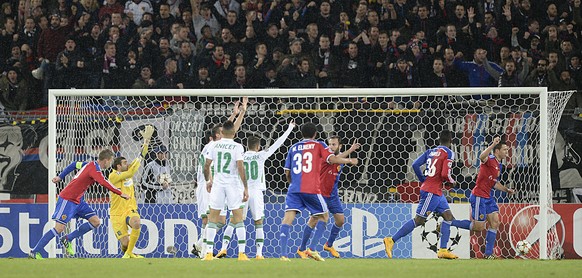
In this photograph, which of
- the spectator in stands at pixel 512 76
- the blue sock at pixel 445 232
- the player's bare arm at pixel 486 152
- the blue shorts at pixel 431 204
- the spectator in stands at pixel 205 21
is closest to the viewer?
the blue shorts at pixel 431 204

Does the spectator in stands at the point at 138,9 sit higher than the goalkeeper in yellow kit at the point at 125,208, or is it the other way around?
the spectator in stands at the point at 138,9

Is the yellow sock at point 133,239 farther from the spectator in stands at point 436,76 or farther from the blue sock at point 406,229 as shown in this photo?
the spectator in stands at point 436,76

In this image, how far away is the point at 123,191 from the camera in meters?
13.9

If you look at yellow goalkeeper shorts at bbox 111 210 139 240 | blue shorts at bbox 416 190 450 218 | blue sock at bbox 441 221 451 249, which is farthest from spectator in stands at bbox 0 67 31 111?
blue sock at bbox 441 221 451 249

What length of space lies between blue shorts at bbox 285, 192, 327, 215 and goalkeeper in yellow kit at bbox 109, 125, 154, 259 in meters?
2.27

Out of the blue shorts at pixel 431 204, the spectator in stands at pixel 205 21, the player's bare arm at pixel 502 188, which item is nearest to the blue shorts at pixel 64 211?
the blue shorts at pixel 431 204

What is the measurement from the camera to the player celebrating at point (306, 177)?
12445 millimetres

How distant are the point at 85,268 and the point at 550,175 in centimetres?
676

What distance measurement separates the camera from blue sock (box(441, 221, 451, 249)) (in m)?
13.5

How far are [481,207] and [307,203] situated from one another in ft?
8.68

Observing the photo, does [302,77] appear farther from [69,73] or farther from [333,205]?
[69,73]

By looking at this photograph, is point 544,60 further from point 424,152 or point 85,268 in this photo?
point 85,268

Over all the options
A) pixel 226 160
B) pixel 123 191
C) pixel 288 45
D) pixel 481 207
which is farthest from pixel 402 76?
pixel 226 160

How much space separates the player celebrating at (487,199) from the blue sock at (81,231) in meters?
4.78
